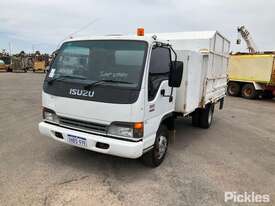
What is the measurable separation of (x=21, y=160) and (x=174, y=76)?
9.59ft

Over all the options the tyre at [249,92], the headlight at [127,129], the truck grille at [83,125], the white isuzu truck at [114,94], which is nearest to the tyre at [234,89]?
the tyre at [249,92]

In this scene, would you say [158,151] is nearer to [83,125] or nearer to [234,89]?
[83,125]

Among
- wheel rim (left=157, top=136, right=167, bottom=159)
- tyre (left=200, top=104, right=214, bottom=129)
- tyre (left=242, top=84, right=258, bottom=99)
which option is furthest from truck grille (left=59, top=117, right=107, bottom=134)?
tyre (left=242, top=84, right=258, bottom=99)

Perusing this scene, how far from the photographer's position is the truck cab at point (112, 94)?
3328mm

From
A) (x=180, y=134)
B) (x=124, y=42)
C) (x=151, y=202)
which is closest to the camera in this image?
(x=151, y=202)

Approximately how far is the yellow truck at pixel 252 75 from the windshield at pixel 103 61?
43.7 feet

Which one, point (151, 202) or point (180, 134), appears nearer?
point (151, 202)

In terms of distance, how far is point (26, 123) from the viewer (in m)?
6.57

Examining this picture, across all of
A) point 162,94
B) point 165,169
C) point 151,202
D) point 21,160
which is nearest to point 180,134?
point 165,169

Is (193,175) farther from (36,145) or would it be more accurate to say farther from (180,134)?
(36,145)

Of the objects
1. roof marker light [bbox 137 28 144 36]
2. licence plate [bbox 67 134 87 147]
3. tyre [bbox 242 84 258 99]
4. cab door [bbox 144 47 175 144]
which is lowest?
tyre [bbox 242 84 258 99]

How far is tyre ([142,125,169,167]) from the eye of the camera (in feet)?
13.0

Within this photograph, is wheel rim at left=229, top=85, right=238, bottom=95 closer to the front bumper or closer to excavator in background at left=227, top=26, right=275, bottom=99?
excavator in background at left=227, top=26, right=275, bottom=99

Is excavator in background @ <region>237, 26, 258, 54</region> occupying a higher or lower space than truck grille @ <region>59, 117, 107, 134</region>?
higher
